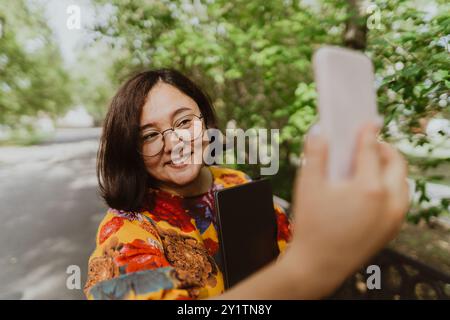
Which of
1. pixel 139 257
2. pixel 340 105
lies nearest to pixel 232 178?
pixel 139 257

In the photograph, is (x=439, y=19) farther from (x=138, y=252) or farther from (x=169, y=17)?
(x=169, y=17)

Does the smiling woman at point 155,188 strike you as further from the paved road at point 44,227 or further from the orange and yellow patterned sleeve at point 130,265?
the paved road at point 44,227

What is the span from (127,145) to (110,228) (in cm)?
37

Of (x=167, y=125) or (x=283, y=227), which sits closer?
(x=167, y=125)

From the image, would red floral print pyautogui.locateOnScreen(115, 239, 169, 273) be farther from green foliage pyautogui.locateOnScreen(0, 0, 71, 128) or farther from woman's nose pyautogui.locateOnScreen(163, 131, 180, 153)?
green foliage pyautogui.locateOnScreen(0, 0, 71, 128)

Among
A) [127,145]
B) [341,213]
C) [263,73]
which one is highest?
[263,73]

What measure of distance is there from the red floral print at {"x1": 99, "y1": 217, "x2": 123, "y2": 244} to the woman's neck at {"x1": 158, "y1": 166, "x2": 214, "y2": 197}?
13.7 inches

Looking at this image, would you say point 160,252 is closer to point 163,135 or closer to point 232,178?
point 163,135

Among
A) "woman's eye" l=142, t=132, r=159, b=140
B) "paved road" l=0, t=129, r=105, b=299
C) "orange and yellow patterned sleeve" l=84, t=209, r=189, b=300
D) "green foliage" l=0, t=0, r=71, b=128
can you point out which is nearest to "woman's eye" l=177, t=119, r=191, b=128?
"woman's eye" l=142, t=132, r=159, b=140

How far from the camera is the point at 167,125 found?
4.50ft

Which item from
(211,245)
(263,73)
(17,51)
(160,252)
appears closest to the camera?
(160,252)

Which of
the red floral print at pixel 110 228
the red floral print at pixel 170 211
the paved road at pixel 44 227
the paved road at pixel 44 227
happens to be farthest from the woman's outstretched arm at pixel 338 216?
the paved road at pixel 44 227

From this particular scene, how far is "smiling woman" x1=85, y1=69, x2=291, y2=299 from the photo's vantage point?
112cm

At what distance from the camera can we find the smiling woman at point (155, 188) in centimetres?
112
